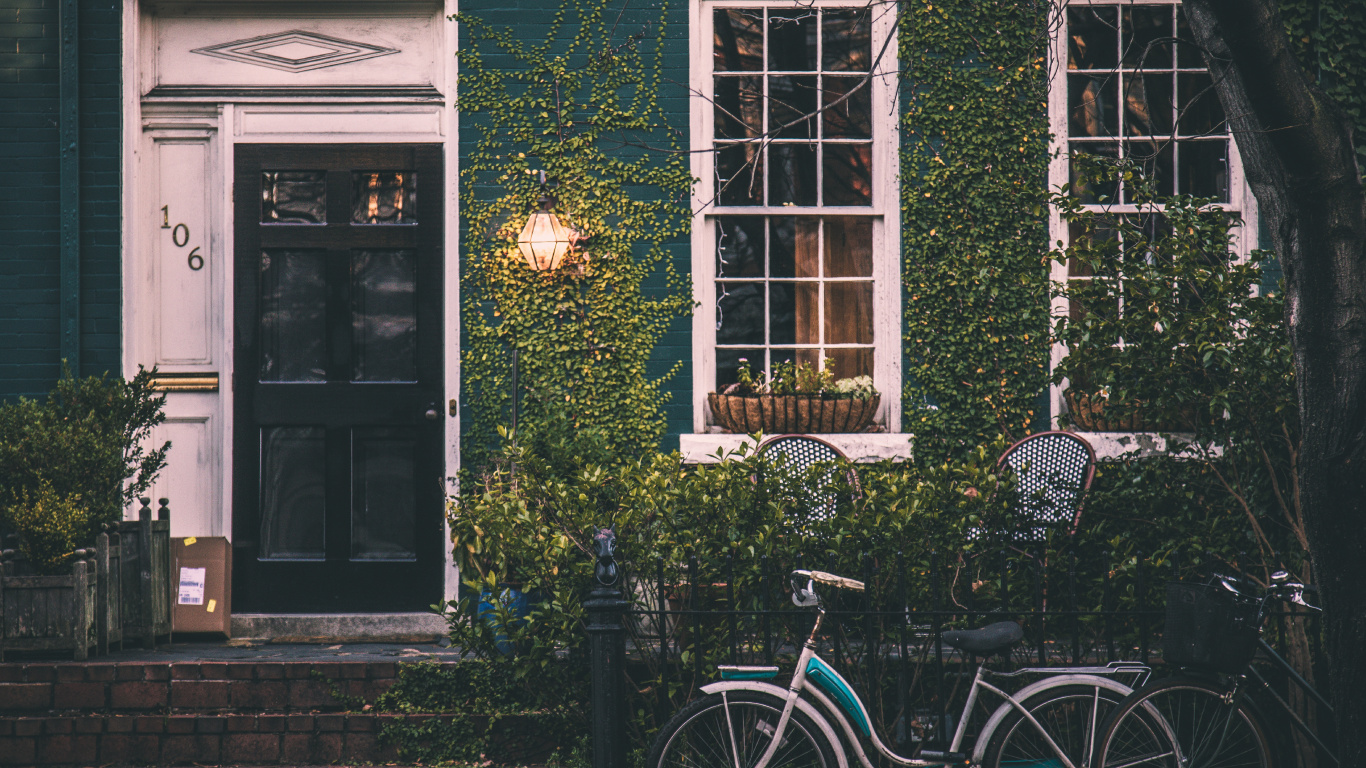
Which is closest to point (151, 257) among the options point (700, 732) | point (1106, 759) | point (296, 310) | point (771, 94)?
point (296, 310)


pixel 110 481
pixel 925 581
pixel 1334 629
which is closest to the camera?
pixel 1334 629

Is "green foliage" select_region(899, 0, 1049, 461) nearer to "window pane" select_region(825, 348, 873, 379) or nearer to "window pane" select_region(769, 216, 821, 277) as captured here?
"window pane" select_region(825, 348, 873, 379)

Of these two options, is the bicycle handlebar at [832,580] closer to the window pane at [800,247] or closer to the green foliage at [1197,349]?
the green foliage at [1197,349]

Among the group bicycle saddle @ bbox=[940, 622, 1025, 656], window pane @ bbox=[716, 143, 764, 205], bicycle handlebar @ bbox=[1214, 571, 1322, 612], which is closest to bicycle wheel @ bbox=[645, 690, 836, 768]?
bicycle saddle @ bbox=[940, 622, 1025, 656]

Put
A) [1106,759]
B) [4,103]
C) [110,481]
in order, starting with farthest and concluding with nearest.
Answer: [4,103]
[110,481]
[1106,759]

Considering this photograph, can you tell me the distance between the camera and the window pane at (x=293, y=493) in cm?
672

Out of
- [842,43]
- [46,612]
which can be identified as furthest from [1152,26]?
[46,612]

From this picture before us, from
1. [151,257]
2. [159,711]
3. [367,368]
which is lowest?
[159,711]

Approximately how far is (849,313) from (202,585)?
4494 millimetres

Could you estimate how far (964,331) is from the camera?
→ 667 cm

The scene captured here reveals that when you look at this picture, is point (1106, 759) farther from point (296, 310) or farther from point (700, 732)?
point (296, 310)

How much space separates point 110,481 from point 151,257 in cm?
180

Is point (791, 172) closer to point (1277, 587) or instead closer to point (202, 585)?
point (1277, 587)

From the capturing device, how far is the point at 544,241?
21.5 feet
